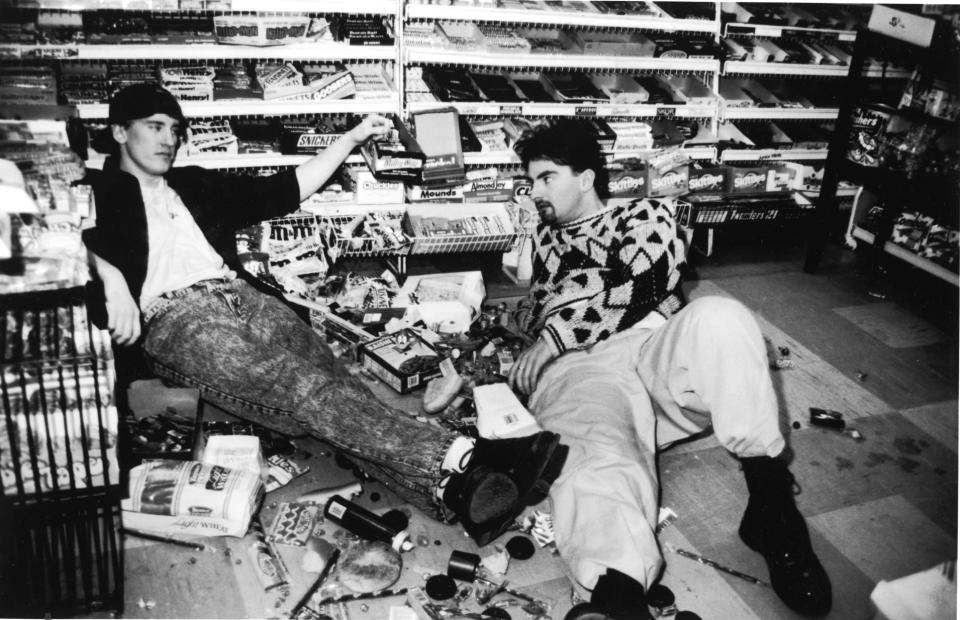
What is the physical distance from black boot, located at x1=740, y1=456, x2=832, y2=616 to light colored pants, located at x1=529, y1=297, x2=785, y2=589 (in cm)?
7

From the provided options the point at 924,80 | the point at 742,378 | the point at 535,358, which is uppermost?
the point at 924,80

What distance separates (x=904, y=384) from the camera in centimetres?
323

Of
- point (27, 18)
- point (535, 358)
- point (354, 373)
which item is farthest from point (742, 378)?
point (27, 18)

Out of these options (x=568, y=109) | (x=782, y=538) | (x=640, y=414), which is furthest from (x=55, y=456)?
(x=568, y=109)

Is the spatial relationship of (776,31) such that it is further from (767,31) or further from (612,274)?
(612,274)

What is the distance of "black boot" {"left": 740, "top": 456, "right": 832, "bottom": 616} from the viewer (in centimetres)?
206

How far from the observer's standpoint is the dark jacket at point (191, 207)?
7.98 ft

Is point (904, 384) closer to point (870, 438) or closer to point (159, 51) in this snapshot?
point (870, 438)

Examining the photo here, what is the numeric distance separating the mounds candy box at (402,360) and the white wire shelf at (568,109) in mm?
1129

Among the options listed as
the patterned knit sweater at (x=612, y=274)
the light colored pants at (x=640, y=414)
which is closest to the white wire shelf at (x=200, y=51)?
the patterned knit sweater at (x=612, y=274)

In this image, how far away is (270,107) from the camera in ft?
10.7

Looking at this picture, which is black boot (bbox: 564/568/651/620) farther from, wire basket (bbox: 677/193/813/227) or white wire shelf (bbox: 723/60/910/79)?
white wire shelf (bbox: 723/60/910/79)

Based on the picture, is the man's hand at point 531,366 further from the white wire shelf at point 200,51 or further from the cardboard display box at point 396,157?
the white wire shelf at point 200,51

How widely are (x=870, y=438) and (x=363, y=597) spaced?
77.6 inches
